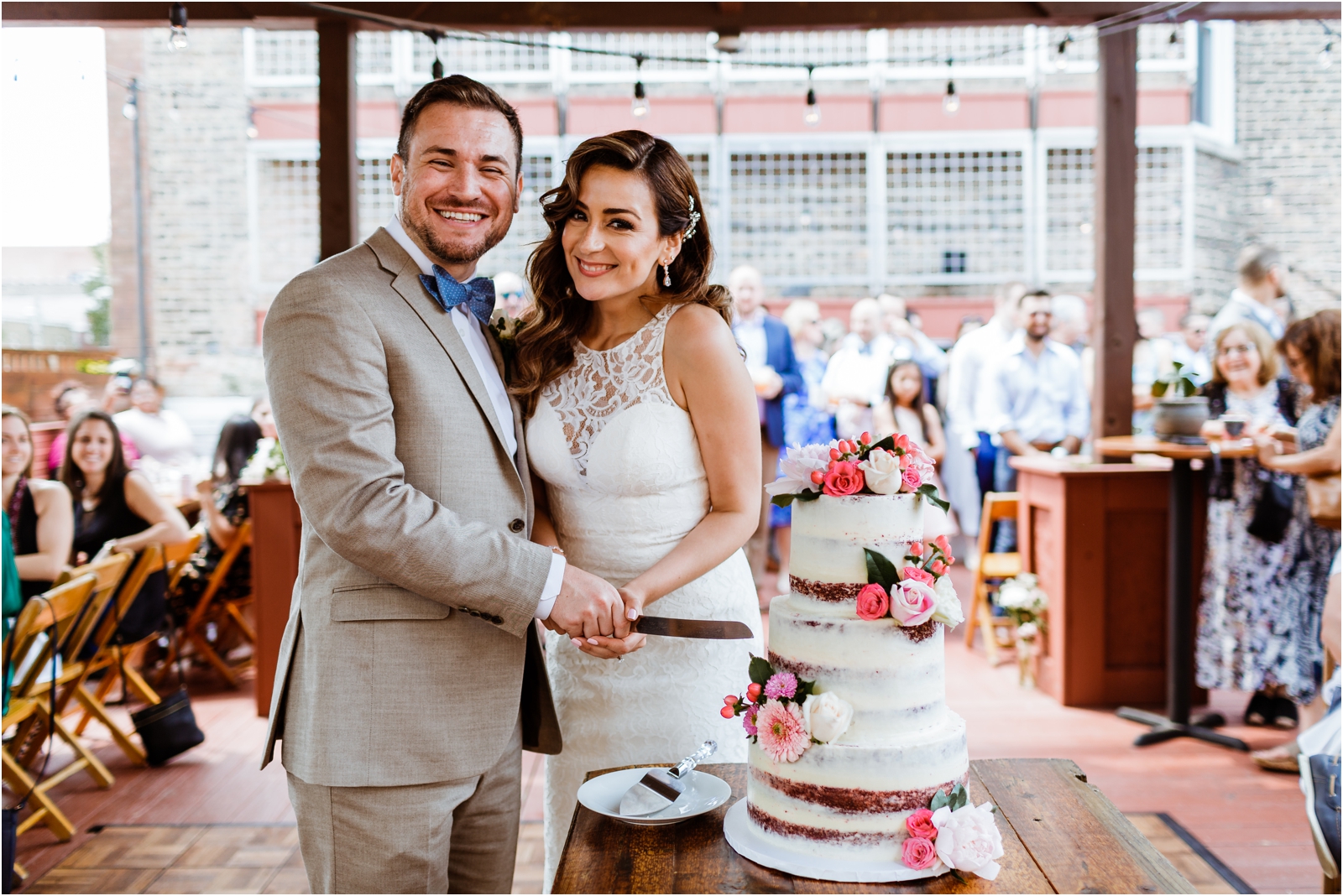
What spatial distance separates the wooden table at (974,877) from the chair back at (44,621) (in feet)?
7.92

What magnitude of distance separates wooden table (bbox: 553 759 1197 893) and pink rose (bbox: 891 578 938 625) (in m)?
0.33

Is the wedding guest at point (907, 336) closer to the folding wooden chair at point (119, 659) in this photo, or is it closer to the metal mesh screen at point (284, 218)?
the folding wooden chair at point (119, 659)

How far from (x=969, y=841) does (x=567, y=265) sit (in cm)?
122

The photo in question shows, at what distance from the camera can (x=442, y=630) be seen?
1.62 m

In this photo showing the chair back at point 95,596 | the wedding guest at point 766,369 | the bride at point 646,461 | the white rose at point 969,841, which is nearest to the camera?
the white rose at point 969,841

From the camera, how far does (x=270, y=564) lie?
4289mm

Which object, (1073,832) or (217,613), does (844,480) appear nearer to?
(1073,832)

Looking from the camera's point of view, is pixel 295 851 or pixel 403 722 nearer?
pixel 403 722

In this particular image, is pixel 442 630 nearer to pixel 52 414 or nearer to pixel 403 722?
pixel 403 722

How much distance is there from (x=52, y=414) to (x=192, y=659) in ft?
17.2

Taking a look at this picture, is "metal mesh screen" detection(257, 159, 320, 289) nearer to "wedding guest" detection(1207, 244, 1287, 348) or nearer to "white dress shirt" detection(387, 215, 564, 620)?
"wedding guest" detection(1207, 244, 1287, 348)

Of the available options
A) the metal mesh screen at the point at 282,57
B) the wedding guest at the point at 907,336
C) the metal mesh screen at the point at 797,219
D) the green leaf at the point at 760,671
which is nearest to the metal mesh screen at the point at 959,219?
the metal mesh screen at the point at 797,219

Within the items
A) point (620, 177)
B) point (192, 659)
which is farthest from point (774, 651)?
point (192, 659)

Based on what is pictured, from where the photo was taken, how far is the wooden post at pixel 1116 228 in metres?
4.41
